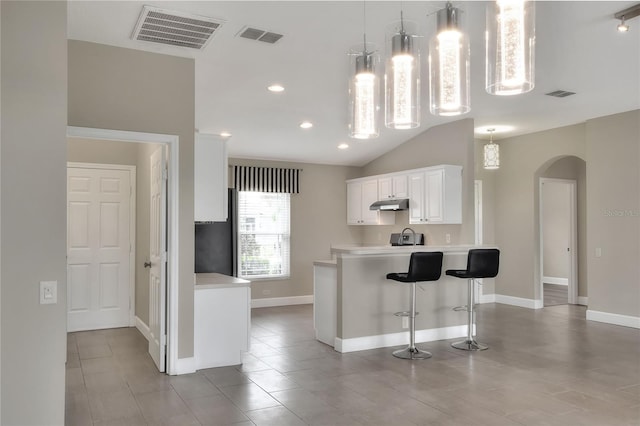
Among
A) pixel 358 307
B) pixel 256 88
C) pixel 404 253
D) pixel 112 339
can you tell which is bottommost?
pixel 112 339

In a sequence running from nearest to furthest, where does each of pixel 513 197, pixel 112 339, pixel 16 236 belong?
pixel 16 236
pixel 112 339
pixel 513 197

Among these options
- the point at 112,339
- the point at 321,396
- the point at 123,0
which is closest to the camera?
the point at 123,0

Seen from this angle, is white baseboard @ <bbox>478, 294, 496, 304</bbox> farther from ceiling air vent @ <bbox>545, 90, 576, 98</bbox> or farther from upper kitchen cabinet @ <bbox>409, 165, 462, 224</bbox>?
ceiling air vent @ <bbox>545, 90, 576, 98</bbox>

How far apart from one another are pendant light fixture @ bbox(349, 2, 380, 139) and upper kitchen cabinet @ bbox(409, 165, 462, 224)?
16.5ft

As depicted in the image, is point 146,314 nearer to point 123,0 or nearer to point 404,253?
point 404,253

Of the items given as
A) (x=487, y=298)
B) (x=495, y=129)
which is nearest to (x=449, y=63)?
(x=495, y=129)

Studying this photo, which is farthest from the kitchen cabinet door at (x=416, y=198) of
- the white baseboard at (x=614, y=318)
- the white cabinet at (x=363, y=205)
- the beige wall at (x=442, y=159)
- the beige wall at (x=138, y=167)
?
the beige wall at (x=138, y=167)

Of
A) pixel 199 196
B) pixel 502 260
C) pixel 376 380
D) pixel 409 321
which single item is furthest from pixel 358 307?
pixel 502 260

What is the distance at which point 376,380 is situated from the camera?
438cm

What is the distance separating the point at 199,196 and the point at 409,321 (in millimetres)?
2725

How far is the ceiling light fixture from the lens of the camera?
3.68m

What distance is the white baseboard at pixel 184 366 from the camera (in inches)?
177

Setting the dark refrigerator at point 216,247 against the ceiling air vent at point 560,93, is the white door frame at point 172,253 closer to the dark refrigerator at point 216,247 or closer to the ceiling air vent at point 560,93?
the dark refrigerator at point 216,247

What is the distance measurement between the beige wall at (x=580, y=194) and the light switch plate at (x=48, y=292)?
8.07 metres
